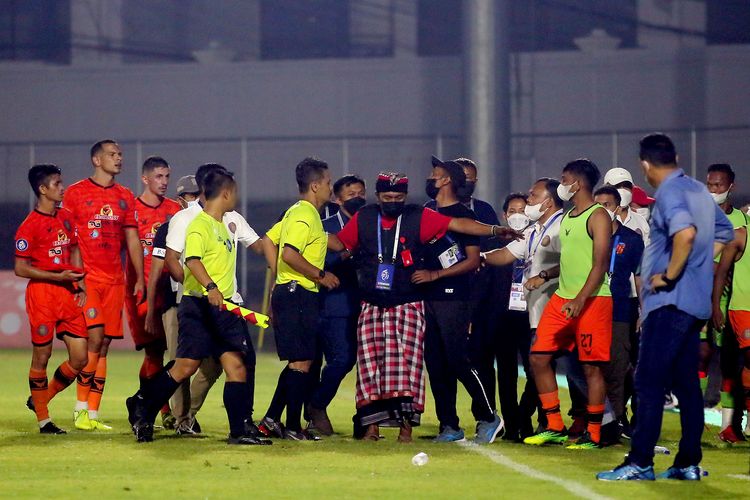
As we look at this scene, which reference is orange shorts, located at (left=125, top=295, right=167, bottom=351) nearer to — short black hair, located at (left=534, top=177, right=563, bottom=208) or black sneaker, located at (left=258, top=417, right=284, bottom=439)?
black sneaker, located at (left=258, top=417, right=284, bottom=439)

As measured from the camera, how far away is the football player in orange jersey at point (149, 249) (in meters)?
10.8

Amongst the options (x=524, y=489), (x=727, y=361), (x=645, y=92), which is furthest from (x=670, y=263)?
(x=645, y=92)

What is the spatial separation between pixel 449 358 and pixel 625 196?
2.08m

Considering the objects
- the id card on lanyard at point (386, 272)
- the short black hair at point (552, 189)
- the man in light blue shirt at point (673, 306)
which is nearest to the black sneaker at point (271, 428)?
the id card on lanyard at point (386, 272)

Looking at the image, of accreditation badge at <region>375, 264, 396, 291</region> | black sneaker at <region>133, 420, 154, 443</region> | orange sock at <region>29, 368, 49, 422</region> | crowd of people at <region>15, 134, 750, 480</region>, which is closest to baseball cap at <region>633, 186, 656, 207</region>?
crowd of people at <region>15, 134, 750, 480</region>

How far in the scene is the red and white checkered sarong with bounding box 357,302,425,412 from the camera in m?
9.78

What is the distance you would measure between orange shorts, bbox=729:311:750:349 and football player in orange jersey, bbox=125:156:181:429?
4.43 metres

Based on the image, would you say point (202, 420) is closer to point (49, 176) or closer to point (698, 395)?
point (49, 176)

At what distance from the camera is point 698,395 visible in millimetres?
7742

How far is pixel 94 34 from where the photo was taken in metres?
31.4

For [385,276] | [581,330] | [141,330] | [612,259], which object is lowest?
[141,330]

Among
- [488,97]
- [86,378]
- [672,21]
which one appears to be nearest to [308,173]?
[86,378]

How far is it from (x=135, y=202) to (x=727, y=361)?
494 centimetres

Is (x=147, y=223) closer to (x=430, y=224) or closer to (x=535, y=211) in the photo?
(x=430, y=224)
